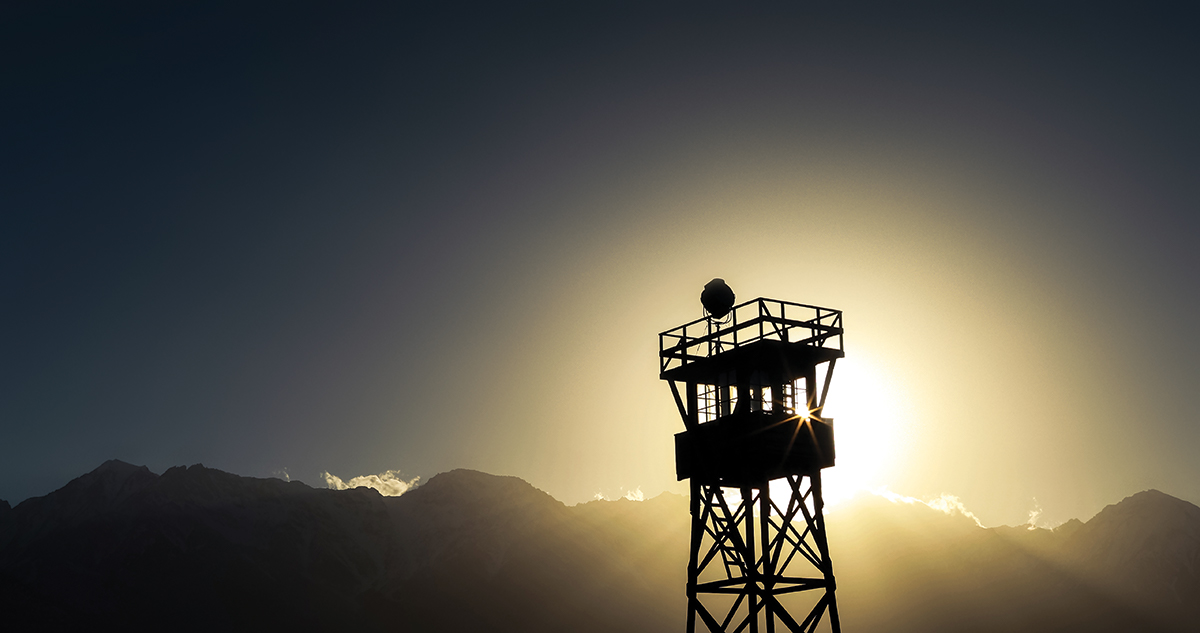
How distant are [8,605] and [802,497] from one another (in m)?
214

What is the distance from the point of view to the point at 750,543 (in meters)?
32.2

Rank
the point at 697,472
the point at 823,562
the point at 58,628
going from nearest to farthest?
1. the point at 823,562
2. the point at 697,472
3. the point at 58,628

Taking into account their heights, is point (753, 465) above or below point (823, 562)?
above

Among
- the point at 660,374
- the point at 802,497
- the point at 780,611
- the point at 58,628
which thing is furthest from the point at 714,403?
the point at 58,628

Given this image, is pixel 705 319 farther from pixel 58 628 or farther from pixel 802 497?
pixel 58 628

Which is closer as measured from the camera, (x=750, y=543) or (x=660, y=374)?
(x=750, y=543)

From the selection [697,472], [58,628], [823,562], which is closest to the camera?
[823,562]

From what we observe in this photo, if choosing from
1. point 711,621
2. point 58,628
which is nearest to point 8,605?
point 58,628

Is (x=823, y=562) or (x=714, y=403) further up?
(x=714, y=403)

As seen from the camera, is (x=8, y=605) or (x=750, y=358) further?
(x=8, y=605)

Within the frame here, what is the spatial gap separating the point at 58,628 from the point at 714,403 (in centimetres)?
20696

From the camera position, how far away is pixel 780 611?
31547 mm

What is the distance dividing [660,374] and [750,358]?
3497 millimetres

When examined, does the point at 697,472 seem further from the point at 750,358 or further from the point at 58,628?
the point at 58,628
